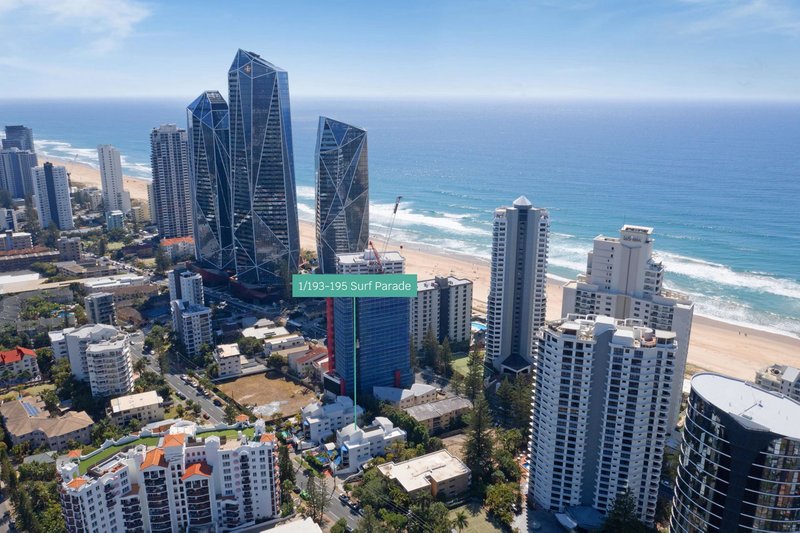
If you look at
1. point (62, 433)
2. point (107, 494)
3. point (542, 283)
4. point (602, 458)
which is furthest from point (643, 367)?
point (62, 433)

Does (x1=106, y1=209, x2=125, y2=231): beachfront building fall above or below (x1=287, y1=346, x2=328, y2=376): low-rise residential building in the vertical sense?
above

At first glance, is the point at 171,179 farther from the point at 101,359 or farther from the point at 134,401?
the point at 134,401

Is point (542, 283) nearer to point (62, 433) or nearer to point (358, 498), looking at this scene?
point (358, 498)

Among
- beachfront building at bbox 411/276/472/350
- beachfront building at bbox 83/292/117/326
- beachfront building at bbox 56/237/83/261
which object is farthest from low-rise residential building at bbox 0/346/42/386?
beachfront building at bbox 56/237/83/261

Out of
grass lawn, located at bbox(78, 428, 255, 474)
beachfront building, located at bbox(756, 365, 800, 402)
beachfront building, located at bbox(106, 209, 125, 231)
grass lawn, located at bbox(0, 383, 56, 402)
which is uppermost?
beachfront building, located at bbox(106, 209, 125, 231)

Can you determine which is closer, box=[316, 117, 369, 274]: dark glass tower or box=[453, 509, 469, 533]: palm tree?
box=[453, 509, 469, 533]: palm tree

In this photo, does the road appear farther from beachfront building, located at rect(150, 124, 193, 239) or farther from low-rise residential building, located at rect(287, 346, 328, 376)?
beachfront building, located at rect(150, 124, 193, 239)
